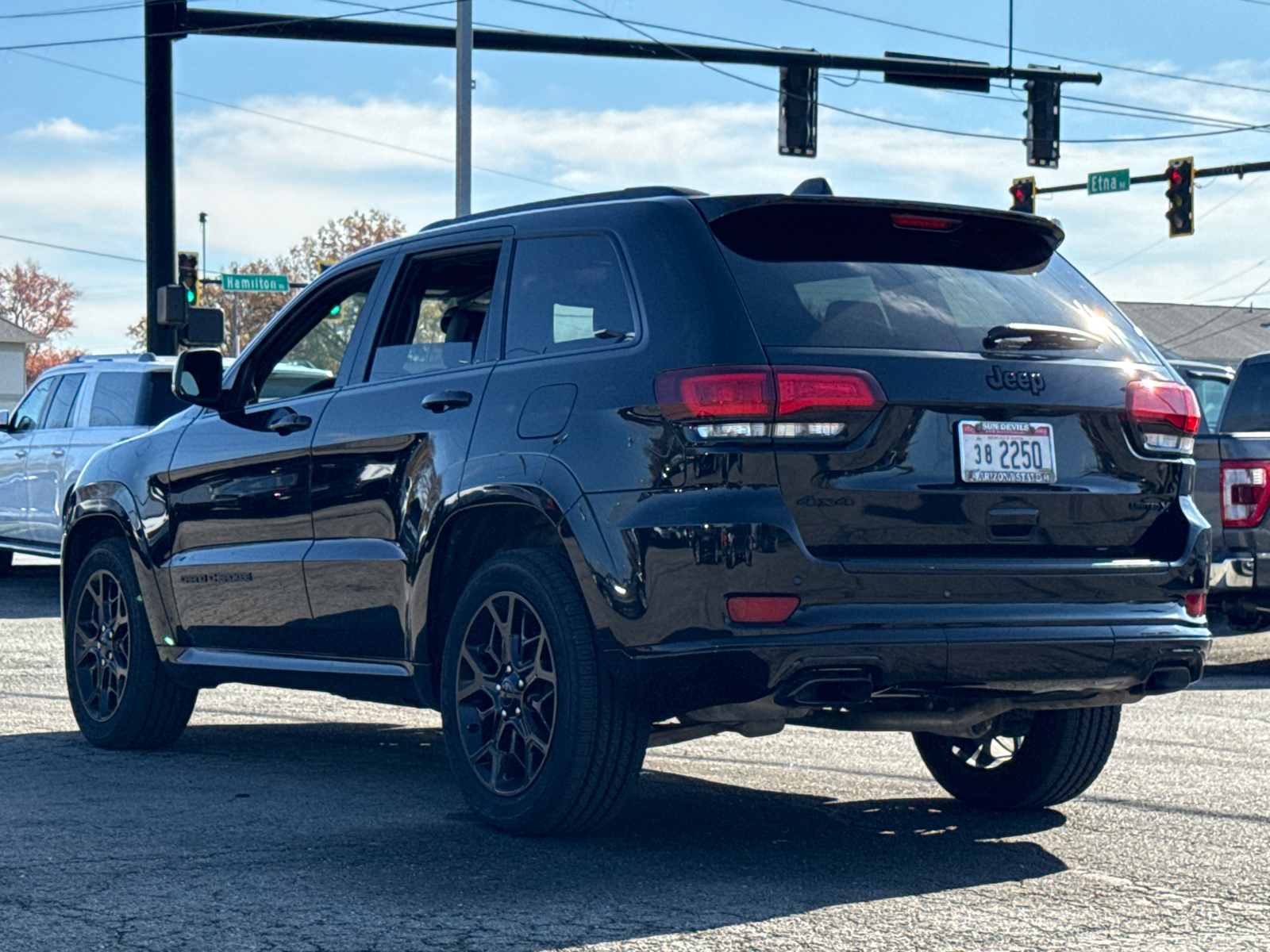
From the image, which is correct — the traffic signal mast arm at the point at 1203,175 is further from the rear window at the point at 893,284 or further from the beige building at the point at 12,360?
the beige building at the point at 12,360

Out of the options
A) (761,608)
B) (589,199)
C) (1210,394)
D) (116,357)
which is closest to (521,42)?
(116,357)

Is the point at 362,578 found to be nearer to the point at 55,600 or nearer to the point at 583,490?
the point at 583,490

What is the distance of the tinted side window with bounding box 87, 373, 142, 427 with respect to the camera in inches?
589

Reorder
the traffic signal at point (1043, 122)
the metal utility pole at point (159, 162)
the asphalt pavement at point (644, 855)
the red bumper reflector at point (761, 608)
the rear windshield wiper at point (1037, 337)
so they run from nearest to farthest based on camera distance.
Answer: the asphalt pavement at point (644, 855) → the red bumper reflector at point (761, 608) → the rear windshield wiper at point (1037, 337) → the metal utility pole at point (159, 162) → the traffic signal at point (1043, 122)

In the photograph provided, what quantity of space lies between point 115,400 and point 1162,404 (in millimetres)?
11471

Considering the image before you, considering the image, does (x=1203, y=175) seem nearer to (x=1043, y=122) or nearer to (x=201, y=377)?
(x=1043, y=122)

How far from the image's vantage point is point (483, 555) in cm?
559

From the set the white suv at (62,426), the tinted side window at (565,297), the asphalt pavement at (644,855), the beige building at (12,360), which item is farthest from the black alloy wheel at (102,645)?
the beige building at (12,360)

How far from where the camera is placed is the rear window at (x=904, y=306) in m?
4.89

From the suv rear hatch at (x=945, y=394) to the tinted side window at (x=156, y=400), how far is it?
413 inches

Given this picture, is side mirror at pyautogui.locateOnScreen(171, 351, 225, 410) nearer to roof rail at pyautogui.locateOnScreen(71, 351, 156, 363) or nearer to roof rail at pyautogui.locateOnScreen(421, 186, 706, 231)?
roof rail at pyautogui.locateOnScreen(421, 186, 706, 231)

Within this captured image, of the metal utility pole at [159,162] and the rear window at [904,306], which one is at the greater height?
the metal utility pole at [159,162]

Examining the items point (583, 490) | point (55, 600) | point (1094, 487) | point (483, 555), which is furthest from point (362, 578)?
point (55, 600)

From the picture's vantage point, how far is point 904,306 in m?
5.05
